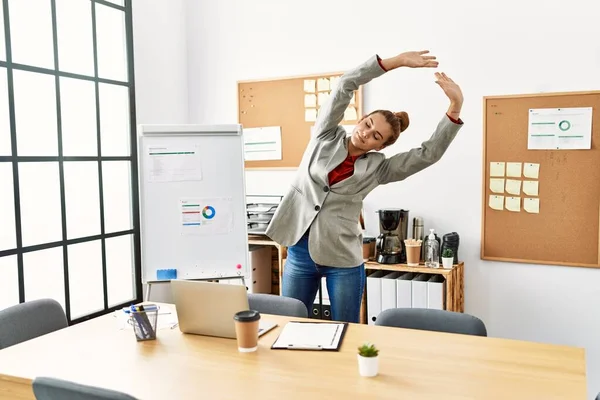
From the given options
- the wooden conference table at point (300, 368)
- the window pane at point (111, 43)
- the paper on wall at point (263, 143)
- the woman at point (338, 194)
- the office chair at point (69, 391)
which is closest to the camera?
the office chair at point (69, 391)

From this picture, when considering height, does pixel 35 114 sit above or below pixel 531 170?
above

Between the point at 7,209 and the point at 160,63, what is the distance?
155 cm

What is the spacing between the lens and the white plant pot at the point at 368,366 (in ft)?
5.15

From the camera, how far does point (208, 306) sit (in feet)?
6.29

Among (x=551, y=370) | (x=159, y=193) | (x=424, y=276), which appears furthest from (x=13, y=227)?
(x=551, y=370)

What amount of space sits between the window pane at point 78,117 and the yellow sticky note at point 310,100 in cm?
137

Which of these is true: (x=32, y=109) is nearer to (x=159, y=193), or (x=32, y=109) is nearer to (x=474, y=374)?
(x=159, y=193)

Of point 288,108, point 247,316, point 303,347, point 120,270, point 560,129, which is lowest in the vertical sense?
point 120,270

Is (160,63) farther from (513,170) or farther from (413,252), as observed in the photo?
(513,170)

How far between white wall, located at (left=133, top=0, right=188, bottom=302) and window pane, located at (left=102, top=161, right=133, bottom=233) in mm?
371

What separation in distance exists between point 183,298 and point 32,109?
1857 mm

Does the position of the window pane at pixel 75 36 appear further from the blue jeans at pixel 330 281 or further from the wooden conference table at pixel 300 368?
the wooden conference table at pixel 300 368

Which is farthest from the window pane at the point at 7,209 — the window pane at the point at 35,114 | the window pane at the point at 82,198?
the window pane at the point at 82,198

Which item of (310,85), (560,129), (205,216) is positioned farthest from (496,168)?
(205,216)
